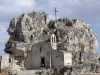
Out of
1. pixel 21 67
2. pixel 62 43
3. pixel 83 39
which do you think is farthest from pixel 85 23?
pixel 21 67

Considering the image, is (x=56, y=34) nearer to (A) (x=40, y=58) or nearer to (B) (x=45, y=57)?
(B) (x=45, y=57)

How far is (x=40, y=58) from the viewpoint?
71000 millimetres

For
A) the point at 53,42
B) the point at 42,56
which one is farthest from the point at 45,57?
the point at 53,42

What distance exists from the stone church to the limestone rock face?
3.92ft

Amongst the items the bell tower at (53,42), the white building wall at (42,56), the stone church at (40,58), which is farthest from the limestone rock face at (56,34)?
A: the white building wall at (42,56)

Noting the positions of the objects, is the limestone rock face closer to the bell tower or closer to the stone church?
the bell tower

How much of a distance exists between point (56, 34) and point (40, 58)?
6703mm

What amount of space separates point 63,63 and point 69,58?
5.85 ft

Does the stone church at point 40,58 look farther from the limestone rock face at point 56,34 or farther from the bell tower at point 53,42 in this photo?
the limestone rock face at point 56,34

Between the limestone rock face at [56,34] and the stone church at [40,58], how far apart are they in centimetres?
119

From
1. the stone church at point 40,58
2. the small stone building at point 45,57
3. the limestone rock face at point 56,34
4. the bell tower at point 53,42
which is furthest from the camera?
the limestone rock face at point 56,34

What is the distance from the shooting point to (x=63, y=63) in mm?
68000

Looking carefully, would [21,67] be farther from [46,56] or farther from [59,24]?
[59,24]

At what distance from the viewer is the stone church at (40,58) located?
2704 inches
